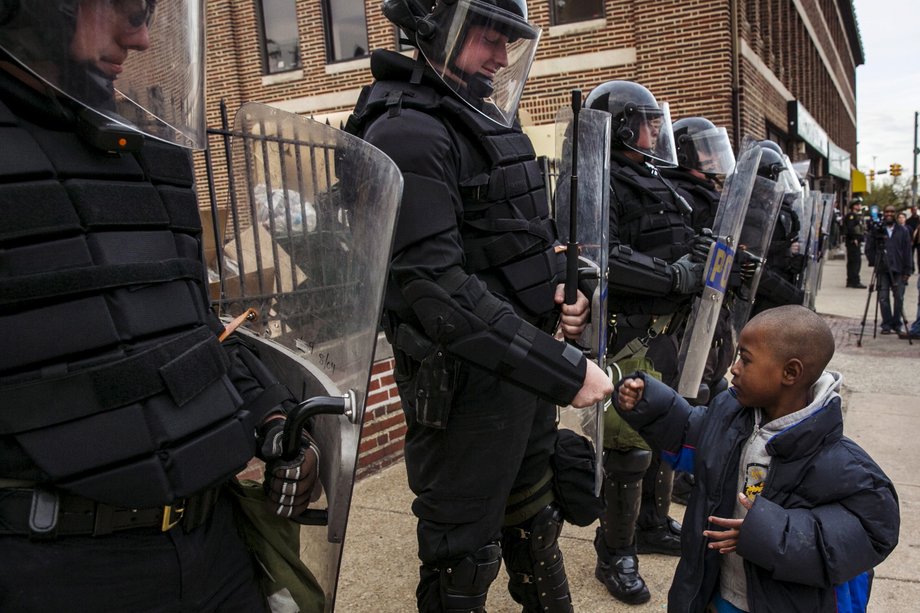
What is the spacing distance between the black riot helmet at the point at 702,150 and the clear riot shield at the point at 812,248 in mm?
2112

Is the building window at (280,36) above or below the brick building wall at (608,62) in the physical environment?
above

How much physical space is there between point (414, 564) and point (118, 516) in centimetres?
243

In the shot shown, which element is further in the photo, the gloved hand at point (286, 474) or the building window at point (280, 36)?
the building window at point (280, 36)

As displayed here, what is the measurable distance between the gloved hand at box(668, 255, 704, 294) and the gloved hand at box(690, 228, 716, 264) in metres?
0.03

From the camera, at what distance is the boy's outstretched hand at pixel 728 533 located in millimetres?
1780

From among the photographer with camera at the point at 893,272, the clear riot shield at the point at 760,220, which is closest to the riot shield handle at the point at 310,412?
the clear riot shield at the point at 760,220

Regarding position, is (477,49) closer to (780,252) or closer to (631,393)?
(631,393)

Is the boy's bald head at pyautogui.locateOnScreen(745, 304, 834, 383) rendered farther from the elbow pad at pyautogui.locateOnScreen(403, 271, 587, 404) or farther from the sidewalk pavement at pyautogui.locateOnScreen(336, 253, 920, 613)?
the sidewalk pavement at pyautogui.locateOnScreen(336, 253, 920, 613)

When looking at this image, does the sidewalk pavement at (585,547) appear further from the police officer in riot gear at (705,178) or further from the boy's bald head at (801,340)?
the boy's bald head at (801,340)

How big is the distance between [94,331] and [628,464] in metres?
2.41

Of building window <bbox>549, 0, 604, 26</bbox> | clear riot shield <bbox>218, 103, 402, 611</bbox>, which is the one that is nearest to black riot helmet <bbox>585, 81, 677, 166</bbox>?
clear riot shield <bbox>218, 103, 402, 611</bbox>

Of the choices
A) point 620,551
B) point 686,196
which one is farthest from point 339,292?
point 686,196

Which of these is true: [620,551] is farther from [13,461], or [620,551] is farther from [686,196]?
[13,461]

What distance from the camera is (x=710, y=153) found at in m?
4.55
